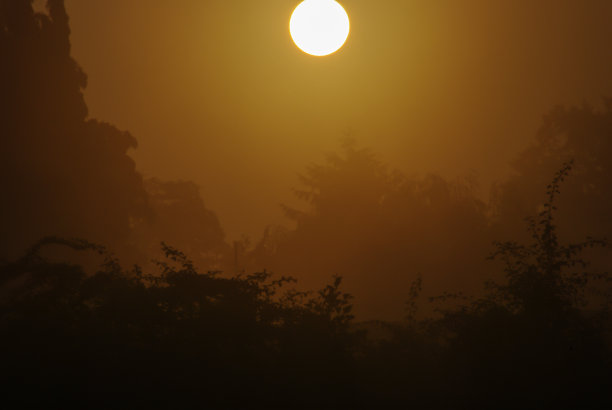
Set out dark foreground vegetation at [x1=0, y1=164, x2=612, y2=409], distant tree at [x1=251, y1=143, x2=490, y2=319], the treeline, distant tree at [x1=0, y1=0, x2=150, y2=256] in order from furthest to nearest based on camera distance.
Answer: distant tree at [x1=251, y1=143, x2=490, y2=319] < the treeline < distant tree at [x1=0, y1=0, x2=150, y2=256] < dark foreground vegetation at [x1=0, y1=164, x2=612, y2=409]

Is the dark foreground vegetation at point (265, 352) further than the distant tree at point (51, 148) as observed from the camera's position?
No

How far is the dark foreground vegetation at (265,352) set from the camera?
6.57 meters

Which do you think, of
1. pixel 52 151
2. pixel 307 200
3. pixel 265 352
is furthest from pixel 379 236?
pixel 265 352

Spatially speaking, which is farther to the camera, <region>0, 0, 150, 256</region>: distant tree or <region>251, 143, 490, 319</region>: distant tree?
<region>251, 143, 490, 319</region>: distant tree

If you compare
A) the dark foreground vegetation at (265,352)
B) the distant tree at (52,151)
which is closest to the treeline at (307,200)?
the distant tree at (52,151)

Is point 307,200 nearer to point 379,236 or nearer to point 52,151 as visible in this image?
point 379,236

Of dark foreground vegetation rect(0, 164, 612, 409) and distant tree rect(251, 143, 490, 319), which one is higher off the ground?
distant tree rect(251, 143, 490, 319)

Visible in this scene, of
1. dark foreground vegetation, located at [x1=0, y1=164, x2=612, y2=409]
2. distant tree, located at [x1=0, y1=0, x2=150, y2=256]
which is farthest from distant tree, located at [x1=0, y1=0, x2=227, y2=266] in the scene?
dark foreground vegetation, located at [x1=0, y1=164, x2=612, y2=409]

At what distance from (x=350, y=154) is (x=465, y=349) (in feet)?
63.0

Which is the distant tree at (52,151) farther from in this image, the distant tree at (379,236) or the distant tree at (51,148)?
the distant tree at (379,236)

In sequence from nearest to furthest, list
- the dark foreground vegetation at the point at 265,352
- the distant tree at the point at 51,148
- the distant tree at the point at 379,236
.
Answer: the dark foreground vegetation at the point at 265,352 < the distant tree at the point at 51,148 < the distant tree at the point at 379,236

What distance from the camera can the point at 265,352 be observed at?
23.0 ft

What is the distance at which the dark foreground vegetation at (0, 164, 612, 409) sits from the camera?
657cm

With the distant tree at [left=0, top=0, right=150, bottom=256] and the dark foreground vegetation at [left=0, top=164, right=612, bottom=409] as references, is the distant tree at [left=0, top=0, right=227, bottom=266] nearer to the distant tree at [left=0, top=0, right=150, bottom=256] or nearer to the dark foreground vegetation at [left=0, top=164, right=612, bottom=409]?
the distant tree at [left=0, top=0, right=150, bottom=256]
